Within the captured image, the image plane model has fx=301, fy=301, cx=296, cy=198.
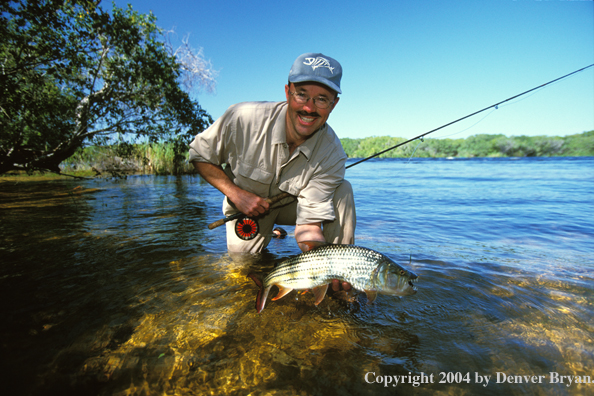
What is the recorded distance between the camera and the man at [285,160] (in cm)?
365

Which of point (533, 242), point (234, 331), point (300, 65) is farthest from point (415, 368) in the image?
point (533, 242)

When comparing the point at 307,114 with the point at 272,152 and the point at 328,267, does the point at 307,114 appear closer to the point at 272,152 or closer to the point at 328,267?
the point at 272,152

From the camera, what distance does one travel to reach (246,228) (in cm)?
441

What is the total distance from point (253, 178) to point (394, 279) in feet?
7.79

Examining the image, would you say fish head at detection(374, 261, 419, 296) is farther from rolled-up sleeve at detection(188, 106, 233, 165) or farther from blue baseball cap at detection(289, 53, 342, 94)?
rolled-up sleeve at detection(188, 106, 233, 165)

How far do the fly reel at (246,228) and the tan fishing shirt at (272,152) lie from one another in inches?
22.9

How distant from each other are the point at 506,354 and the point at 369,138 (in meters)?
149

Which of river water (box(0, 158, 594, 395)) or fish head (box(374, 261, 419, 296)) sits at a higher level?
fish head (box(374, 261, 419, 296))

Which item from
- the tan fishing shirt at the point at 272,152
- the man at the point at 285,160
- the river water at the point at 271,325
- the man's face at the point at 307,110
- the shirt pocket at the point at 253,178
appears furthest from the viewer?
the shirt pocket at the point at 253,178

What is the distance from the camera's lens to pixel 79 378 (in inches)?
82.7

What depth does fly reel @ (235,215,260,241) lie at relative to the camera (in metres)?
4.36

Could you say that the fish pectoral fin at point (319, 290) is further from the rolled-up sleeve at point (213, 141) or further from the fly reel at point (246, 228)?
the rolled-up sleeve at point (213, 141)

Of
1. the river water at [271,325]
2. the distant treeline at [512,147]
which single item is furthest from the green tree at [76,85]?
the distant treeline at [512,147]

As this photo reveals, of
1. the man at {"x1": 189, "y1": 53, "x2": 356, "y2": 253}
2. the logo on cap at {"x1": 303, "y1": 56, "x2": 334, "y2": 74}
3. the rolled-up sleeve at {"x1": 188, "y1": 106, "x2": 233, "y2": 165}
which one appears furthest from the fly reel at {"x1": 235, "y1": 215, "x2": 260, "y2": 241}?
the logo on cap at {"x1": 303, "y1": 56, "x2": 334, "y2": 74}
